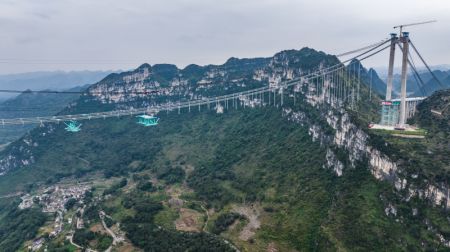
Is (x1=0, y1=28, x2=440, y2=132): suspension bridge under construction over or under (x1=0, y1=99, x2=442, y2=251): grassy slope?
over

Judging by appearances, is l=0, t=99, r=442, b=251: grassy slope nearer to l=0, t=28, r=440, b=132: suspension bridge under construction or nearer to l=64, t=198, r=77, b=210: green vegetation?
l=0, t=28, r=440, b=132: suspension bridge under construction

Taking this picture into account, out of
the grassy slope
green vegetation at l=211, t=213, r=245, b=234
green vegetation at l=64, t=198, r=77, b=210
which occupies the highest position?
the grassy slope

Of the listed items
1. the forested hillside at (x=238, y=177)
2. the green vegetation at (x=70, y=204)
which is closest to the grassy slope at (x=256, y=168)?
the forested hillside at (x=238, y=177)

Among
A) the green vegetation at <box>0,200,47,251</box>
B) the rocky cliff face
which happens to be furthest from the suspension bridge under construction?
the green vegetation at <box>0,200,47,251</box>

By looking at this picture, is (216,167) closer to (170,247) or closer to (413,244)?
(170,247)

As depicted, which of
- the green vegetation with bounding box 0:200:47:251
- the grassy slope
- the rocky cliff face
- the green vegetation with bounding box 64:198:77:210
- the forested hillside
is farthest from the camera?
the green vegetation with bounding box 64:198:77:210

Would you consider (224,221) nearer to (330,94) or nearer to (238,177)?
(238,177)

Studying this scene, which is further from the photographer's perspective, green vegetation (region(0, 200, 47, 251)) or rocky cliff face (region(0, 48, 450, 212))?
green vegetation (region(0, 200, 47, 251))

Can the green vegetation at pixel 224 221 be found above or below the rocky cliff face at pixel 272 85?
below

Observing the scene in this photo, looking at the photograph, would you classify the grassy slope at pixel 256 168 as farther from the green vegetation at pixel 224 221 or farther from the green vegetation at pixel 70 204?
the green vegetation at pixel 70 204

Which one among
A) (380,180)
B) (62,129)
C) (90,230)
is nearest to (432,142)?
(380,180)

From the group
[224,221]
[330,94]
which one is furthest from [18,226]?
[330,94]
